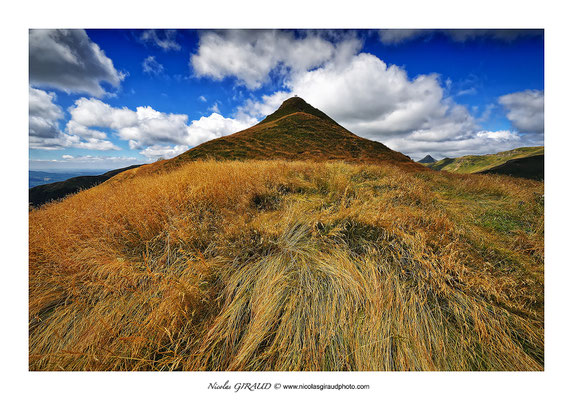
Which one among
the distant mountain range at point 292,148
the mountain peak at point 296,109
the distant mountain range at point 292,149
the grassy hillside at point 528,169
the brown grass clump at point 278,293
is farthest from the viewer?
the mountain peak at point 296,109

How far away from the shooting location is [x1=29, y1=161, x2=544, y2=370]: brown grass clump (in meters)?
1.35

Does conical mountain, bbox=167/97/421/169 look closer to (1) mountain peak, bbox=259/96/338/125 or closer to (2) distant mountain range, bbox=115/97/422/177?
(2) distant mountain range, bbox=115/97/422/177

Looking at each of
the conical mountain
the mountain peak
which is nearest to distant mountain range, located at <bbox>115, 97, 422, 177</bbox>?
the conical mountain

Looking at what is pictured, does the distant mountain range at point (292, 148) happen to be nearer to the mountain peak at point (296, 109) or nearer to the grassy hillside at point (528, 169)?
the grassy hillside at point (528, 169)

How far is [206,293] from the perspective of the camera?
149 centimetres

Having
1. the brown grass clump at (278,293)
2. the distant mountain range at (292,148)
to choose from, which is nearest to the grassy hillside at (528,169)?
the brown grass clump at (278,293)

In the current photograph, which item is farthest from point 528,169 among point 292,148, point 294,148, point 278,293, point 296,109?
point 278,293

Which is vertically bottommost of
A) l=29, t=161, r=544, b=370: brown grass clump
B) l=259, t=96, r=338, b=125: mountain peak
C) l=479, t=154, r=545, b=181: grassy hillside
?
l=29, t=161, r=544, b=370: brown grass clump

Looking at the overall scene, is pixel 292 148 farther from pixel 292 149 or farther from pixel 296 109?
pixel 296 109

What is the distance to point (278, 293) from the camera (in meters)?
1.54

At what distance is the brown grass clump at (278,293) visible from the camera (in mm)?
1348

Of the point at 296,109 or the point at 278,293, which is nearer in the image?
the point at 278,293
